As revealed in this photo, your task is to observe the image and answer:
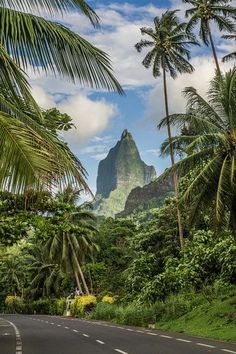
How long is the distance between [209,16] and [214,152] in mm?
15573

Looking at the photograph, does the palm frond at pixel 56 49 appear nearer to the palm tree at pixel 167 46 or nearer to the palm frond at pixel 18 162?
the palm frond at pixel 18 162

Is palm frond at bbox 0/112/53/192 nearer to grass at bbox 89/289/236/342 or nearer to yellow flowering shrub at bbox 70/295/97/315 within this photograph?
grass at bbox 89/289/236/342

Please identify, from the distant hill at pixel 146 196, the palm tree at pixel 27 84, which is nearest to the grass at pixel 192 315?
the palm tree at pixel 27 84

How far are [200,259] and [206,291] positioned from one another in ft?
10.1

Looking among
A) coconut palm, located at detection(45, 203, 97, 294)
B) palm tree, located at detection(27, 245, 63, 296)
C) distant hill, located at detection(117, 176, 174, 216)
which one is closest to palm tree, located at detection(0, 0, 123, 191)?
coconut palm, located at detection(45, 203, 97, 294)

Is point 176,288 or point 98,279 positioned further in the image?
point 98,279

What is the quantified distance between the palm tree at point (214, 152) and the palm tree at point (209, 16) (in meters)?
10.7

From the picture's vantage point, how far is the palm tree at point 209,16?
3108 centimetres

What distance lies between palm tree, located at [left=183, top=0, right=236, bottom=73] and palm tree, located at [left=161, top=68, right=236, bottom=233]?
10.7 meters

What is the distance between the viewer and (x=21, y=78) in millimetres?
5879

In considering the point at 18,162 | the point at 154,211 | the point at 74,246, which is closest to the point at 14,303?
the point at 74,246

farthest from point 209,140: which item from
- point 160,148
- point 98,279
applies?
point 98,279

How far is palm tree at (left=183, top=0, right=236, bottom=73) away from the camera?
31078mm

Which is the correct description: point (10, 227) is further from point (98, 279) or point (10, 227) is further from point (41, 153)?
point (98, 279)
